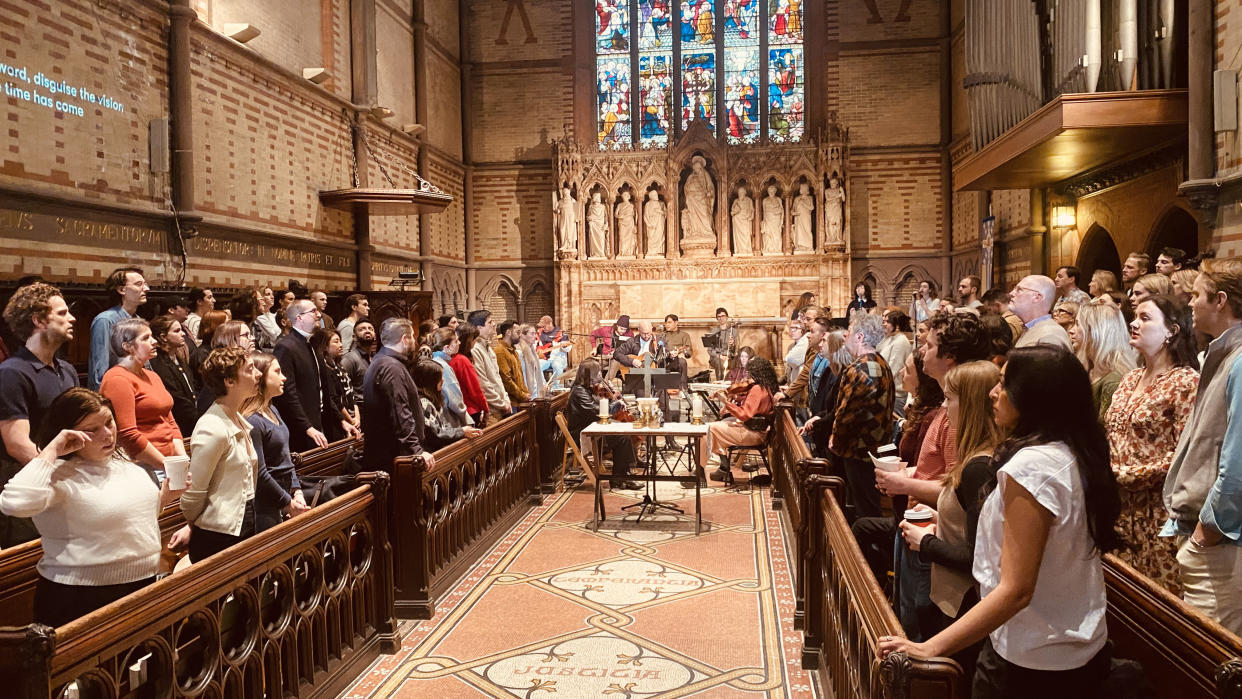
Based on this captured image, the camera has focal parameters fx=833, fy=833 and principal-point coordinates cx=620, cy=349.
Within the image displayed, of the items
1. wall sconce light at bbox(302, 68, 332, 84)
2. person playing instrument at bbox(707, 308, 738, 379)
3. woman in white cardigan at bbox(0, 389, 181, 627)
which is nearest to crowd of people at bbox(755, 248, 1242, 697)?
woman in white cardigan at bbox(0, 389, 181, 627)

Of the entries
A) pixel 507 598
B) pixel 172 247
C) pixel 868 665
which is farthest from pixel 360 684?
pixel 172 247

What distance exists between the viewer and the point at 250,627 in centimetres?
333

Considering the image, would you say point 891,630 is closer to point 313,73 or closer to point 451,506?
point 451,506

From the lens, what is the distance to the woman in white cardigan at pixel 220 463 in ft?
11.3

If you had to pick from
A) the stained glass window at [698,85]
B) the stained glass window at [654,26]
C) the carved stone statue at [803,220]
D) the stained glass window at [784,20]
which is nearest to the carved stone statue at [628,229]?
the stained glass window at [698,85]

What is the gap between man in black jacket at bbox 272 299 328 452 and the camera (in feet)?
18.6

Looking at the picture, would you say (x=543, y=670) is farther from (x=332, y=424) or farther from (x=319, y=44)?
(x=319, y=44)

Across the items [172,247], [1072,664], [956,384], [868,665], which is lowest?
[868,665]

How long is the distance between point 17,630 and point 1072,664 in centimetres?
271

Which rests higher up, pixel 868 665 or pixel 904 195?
pixel 904 195

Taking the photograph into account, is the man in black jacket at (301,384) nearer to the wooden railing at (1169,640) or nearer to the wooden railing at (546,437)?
the wooden railing at (546,437)

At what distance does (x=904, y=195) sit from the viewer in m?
18.4

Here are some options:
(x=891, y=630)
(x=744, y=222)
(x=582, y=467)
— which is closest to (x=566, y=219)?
(x=744, y=222)

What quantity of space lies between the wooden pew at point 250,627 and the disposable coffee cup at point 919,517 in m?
2.52
